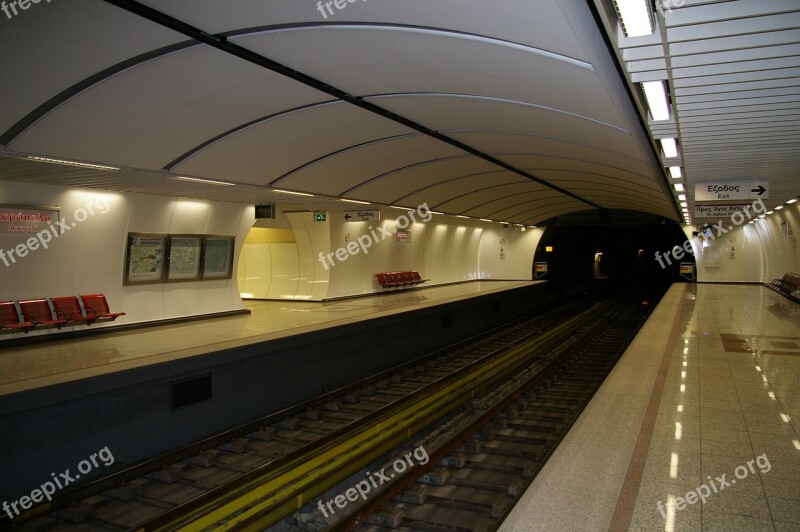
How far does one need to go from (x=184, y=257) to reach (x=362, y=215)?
5.01 m

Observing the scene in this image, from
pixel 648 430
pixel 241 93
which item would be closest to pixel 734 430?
pixel 648 430

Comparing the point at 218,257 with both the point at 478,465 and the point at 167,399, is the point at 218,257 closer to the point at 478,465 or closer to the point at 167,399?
the point at 167,399

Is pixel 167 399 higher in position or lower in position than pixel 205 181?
lower

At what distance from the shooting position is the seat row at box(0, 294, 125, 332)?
28.9 feet

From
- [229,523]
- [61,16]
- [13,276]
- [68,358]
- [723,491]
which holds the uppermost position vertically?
[61,16]

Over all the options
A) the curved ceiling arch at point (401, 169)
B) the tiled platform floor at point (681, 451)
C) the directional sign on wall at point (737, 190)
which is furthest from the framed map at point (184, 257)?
the directional sign on wall at point (737, 190)

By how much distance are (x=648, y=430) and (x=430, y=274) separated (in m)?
18.3

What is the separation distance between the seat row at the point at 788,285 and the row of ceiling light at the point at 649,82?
11.6m

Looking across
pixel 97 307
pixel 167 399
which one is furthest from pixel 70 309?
pixel 167 399

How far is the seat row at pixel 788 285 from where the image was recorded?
19203 millimetres

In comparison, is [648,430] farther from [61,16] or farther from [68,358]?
[68,358]

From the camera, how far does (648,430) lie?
5902 millimetres

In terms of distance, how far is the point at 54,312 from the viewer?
9.50m

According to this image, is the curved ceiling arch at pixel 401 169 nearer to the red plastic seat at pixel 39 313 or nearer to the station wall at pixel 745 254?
the red plastic seat at pixel 39 313
